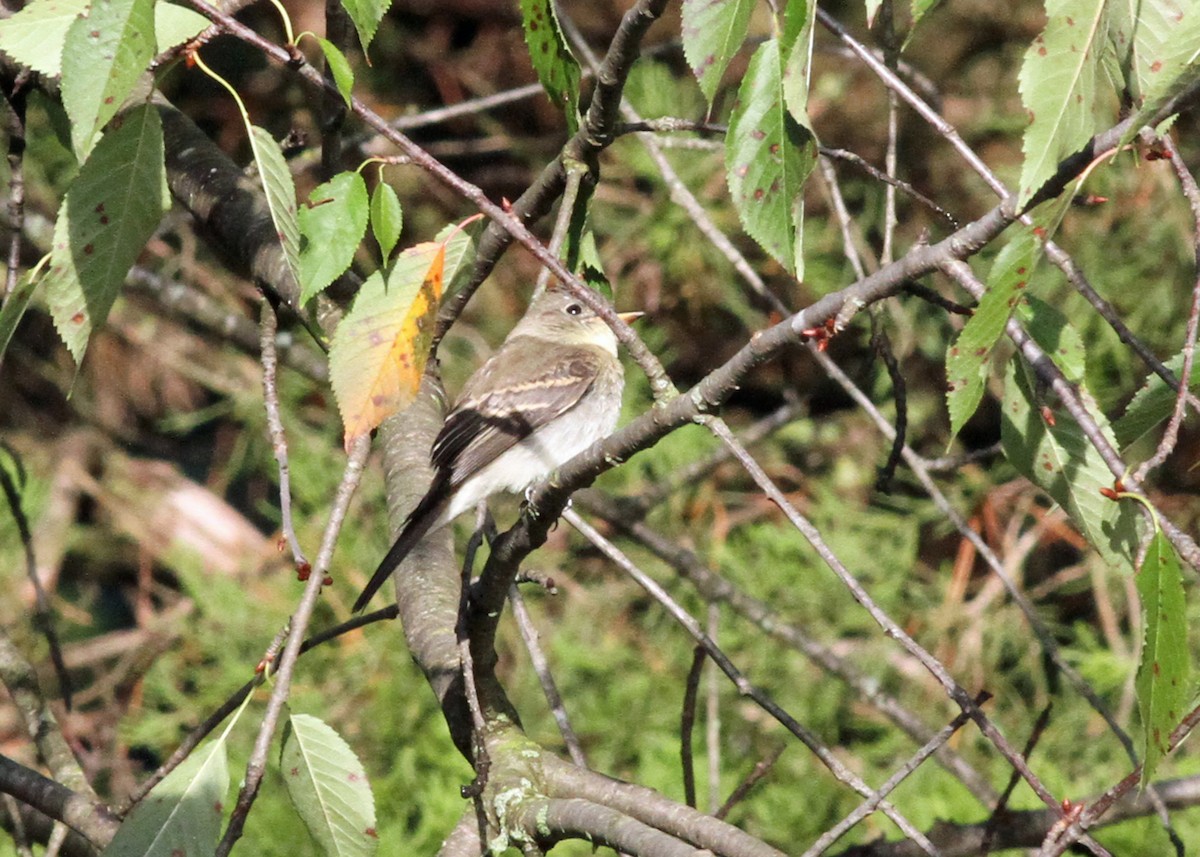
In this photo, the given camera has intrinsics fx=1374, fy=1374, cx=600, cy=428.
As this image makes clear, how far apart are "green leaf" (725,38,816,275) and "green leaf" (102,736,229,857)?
866 mm

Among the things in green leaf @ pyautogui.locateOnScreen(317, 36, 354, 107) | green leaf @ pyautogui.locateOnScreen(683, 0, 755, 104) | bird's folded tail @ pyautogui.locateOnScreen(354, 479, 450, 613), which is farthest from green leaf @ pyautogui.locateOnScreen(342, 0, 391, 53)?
bird's folded tail @ pyautogui.locateOnScreen(354, 479, 450, 613)

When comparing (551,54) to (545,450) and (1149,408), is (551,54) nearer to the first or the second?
(1149,408)

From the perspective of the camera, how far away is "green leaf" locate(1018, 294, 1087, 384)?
1.58 m

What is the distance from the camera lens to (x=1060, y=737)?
375 cm

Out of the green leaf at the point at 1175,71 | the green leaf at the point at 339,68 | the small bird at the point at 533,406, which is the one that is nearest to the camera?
the green leaf at the point at 1175,71

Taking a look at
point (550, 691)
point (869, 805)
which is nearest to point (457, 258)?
point (550, 691)

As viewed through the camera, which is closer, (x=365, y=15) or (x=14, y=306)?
(x=365, y=15)

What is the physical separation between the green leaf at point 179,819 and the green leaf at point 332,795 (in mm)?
86

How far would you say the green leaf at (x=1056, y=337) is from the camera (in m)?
1.58

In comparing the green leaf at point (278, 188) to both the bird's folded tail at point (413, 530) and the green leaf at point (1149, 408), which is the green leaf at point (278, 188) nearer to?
the bird's folded tail at point (413, 530)

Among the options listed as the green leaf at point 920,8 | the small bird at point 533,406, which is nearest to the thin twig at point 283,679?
the green leaf at point 920,8

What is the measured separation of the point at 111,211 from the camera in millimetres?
1559

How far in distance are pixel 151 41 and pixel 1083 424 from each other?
3.25 ft

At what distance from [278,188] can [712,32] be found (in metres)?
0.58
